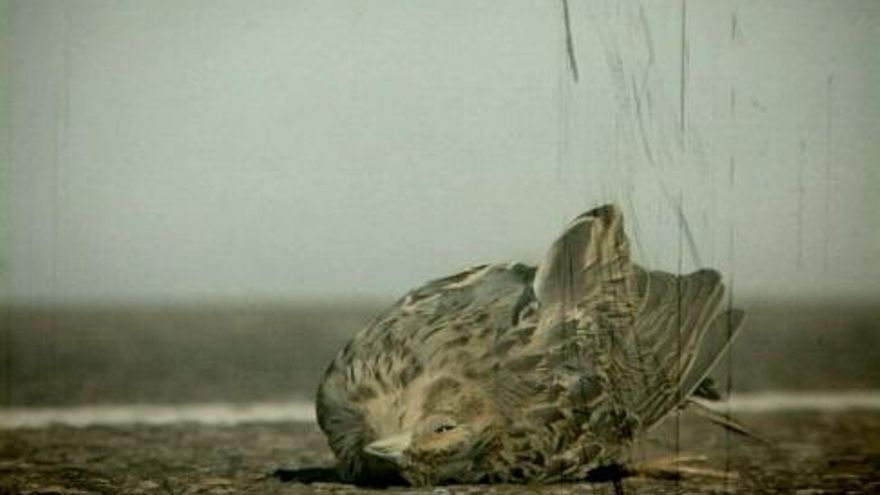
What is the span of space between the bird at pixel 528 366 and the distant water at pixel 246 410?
216 mm

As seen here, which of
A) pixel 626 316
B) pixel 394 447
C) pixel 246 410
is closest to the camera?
pixel 394 447

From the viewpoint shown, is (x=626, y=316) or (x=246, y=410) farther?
(x=246, y=410)

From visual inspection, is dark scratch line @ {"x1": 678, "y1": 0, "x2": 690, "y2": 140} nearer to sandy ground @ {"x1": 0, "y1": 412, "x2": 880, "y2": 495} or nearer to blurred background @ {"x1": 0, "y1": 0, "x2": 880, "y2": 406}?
blurred background @ {"x1": 0, "y1": 0, "x2": 880, "y2": 406}

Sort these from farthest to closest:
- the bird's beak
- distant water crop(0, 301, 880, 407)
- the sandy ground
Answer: distant water crop(0, 301, 880, 407), the sandy ground, the bird's beak

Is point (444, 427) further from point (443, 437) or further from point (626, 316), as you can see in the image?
point (626, 316)

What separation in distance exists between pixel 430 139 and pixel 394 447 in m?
0.57

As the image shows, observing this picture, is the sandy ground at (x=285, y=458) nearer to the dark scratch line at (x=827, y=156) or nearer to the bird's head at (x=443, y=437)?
the bird's head at (x=443, y=437)

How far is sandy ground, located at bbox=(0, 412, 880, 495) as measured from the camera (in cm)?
279

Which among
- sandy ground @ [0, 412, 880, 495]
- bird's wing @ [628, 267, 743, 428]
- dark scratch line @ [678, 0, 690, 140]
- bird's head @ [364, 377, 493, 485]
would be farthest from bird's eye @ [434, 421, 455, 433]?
dark scratch line @ [678, 0, 690, 140]

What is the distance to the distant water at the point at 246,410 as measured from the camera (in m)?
3.02

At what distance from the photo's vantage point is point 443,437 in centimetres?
270

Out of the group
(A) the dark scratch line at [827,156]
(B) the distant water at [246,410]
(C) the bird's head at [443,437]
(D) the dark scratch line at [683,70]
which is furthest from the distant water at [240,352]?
(D) the dark scratch line at [683,70]

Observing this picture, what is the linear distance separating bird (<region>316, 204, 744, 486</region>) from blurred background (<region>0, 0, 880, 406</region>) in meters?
0.05

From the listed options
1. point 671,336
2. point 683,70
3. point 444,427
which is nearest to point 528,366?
point 444,427
